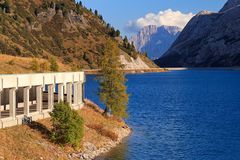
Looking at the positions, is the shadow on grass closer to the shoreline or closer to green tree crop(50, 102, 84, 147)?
green tree crop(50, 102, 84, 147)

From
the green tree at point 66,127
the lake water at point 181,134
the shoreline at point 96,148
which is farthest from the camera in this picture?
the lake water at point 181,134

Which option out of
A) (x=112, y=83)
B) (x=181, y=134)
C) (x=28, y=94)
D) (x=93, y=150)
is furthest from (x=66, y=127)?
(x=181, y=134)

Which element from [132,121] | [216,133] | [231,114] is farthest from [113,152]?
[231,114]

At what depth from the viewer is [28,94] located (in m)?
51.2

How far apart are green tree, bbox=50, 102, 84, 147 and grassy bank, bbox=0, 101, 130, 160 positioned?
0.81m

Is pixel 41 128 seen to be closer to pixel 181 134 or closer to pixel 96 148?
pixel 96 148

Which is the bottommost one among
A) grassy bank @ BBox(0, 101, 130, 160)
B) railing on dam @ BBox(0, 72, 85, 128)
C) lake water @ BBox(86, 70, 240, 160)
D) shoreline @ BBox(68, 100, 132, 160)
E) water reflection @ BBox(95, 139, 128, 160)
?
lake water @ BBox(86, 70, 240, 160)

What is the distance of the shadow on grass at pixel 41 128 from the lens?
157ft

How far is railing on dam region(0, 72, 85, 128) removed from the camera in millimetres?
47219

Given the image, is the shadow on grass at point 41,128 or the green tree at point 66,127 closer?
the green tree at point 66,127

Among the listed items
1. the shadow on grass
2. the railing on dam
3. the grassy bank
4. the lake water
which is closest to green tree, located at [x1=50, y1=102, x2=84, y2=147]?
the grassy bank

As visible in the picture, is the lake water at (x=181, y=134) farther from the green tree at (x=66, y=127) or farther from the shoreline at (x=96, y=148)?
the green tree at (x=66, y=127)

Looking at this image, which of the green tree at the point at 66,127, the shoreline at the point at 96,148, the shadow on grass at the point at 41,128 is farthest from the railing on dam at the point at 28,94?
the shoreline at the point at 96,148

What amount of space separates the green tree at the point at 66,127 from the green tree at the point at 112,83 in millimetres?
21347
